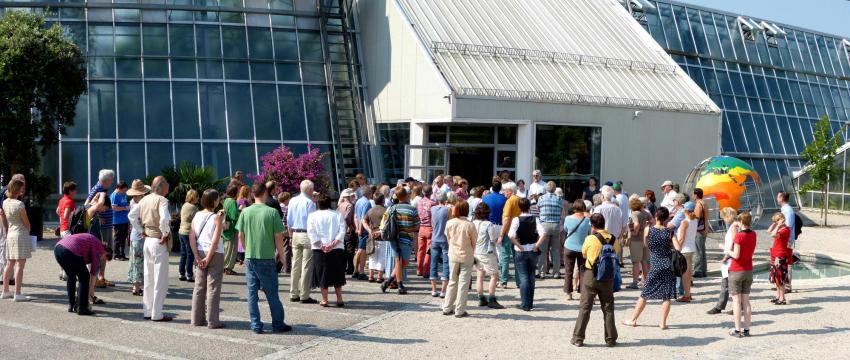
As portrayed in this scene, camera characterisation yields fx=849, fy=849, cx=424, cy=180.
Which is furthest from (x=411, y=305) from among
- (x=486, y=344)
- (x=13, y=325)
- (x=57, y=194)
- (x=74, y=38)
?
(x=74, y=38)

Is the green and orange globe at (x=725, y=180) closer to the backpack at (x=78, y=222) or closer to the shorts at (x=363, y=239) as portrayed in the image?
the shorts at (x=363, y=239)

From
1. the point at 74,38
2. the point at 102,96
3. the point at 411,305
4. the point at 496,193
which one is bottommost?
the point at 411,305

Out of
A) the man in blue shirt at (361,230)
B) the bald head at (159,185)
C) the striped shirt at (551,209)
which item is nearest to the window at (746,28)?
the striped shirt at (551,209)

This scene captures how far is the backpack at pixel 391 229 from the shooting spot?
13.4m

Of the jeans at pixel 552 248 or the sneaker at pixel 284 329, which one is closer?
the sneaker at pixel 284 329

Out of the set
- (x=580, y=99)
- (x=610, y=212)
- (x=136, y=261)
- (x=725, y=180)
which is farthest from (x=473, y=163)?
(x=136, y=261)

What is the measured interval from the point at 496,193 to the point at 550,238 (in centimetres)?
125

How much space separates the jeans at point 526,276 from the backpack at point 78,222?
624 centimetres

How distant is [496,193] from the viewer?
15.2 meters

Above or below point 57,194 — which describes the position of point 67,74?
above

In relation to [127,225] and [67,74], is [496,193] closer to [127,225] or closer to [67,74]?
[127,225]

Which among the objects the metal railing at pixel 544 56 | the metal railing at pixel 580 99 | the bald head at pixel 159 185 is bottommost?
the bald head at pixel 159 185

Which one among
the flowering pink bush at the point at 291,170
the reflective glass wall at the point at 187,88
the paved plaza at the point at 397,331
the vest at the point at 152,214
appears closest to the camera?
the paved plaza at the point at 397,331

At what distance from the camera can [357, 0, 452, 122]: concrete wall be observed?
23078 millimetres
